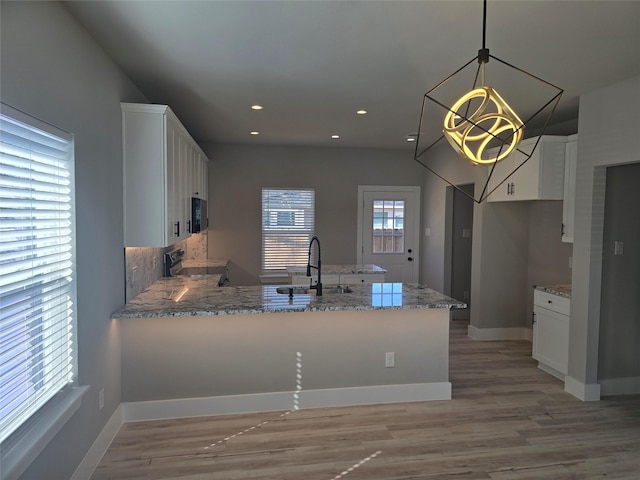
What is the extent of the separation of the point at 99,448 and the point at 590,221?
4.05 meters

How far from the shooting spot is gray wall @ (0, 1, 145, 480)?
182cm

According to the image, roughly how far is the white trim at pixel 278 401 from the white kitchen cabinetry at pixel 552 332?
127cm

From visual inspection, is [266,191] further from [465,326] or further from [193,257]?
[465,326]

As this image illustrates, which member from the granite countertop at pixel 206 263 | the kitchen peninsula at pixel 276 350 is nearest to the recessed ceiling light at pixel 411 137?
the kitchen peninsula at pixel 276 350

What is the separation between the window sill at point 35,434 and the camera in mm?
1616

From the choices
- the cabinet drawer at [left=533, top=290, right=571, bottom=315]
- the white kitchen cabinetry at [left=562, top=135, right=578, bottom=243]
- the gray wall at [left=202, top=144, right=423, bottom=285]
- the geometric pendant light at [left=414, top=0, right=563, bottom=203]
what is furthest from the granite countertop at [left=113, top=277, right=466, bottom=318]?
the gray wall at [left=202, top=144, right=423, bottom=285]

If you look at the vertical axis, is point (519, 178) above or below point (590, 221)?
above

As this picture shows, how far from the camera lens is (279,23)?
7.63ft

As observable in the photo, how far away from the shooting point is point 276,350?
3328 mm

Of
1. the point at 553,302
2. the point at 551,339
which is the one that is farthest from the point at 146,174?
the point at 551,339

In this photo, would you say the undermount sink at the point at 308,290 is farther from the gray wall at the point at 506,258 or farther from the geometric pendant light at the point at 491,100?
the gray wall at the point at 506,258

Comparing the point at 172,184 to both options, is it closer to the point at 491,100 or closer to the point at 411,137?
the point at 491,100

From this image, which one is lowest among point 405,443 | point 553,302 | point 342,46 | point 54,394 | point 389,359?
point 405,443

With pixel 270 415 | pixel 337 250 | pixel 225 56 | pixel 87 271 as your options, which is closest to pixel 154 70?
pixel 225 56
